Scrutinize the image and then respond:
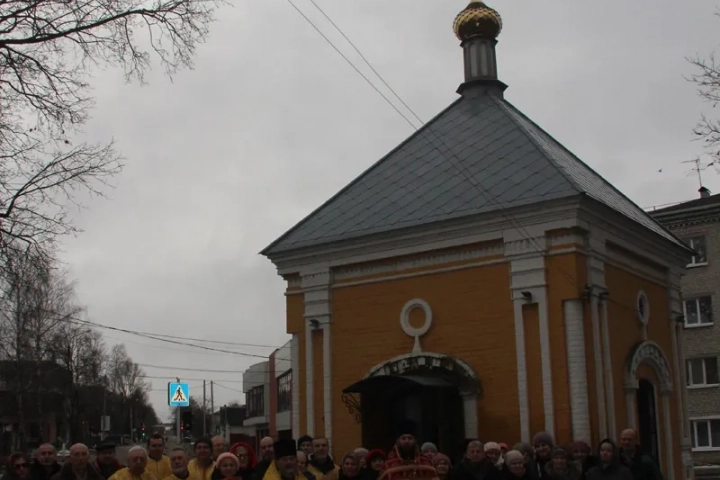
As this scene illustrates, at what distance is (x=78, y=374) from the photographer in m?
52.4

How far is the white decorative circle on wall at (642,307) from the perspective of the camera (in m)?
17.8

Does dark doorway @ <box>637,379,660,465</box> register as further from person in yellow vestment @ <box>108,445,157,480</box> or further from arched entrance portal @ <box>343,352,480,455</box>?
person in yellow vestment @ <box>108,445,157,480</box>

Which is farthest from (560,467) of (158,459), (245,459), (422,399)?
(422,399)

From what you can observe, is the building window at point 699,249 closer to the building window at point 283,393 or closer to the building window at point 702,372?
the building window at point 702,372

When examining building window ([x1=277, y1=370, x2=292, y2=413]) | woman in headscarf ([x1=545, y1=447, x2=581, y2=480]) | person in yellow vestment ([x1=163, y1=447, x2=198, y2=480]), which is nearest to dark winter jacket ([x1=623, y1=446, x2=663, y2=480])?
woman in headscarf ([x1=545, y1=447, x2=581, y2=480])

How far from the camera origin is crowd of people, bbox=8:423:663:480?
8.59 m

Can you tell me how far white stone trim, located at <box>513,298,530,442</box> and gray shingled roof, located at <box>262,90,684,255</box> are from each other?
1791 millimetres

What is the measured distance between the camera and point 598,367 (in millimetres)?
15617

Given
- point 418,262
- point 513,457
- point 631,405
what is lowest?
point 513,457

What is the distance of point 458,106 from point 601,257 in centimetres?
577

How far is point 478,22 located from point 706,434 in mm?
21820

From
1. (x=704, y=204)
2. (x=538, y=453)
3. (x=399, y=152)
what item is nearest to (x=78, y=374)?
(x=704, y=204)

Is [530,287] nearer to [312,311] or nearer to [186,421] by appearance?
[312,311]

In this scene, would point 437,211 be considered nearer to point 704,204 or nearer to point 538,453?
point 538,453
